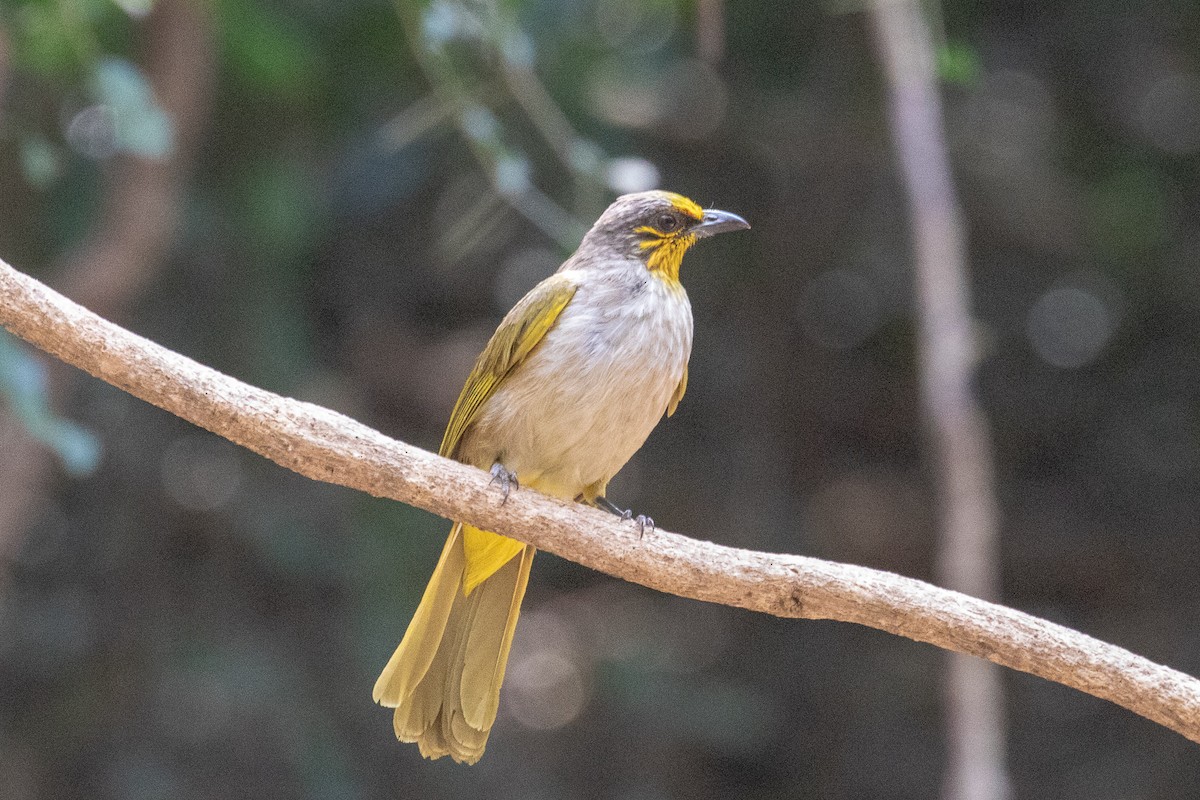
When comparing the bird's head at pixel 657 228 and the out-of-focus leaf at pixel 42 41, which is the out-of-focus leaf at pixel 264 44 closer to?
the out-of-focus leaf at pixel 42 41

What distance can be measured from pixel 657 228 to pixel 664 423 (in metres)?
2.84

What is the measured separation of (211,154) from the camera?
6.31 m

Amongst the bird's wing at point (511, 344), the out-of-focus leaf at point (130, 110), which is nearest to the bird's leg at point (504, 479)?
the bird's wing at point (511, 344)

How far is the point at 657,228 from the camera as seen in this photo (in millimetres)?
4254

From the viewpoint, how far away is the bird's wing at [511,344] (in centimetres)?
391

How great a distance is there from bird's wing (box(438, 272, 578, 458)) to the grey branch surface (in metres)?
0.85

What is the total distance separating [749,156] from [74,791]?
423 cm

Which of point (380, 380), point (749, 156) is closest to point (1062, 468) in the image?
point (749, 156)

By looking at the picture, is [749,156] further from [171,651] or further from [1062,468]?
[171,651]

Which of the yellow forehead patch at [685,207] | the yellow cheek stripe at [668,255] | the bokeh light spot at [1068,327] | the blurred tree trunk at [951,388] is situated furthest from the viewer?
the bokeh light spot at [1068,327]

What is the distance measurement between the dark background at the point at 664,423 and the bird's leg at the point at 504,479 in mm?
2367

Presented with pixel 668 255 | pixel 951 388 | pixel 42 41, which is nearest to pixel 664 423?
pixel 668 255

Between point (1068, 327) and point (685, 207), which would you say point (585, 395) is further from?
point (1068, 327)

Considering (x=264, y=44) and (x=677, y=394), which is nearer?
(x=677, y=394)
